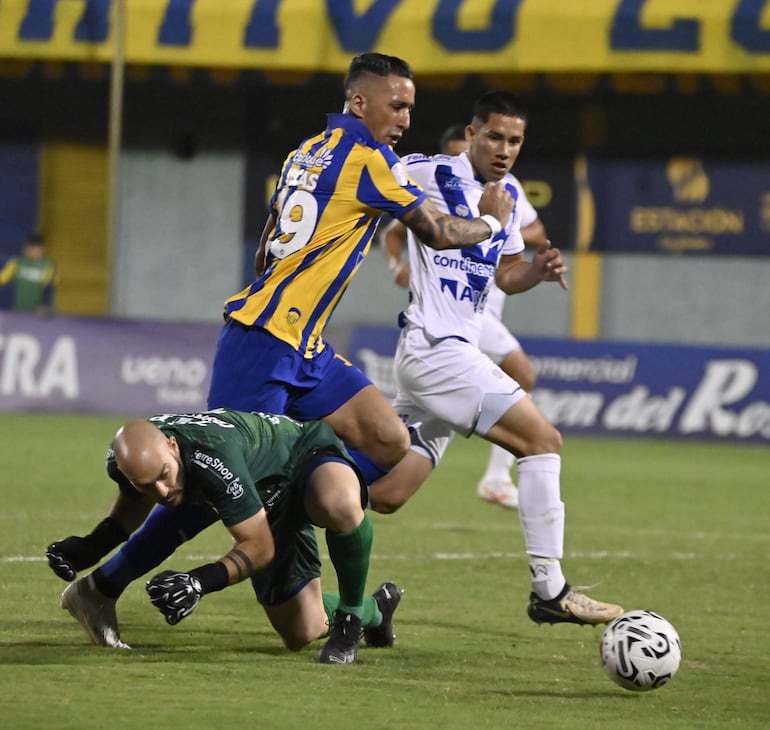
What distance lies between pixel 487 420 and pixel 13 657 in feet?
7.78

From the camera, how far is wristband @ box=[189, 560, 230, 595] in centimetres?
562

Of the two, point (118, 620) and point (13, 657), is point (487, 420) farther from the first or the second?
point (13, 657)

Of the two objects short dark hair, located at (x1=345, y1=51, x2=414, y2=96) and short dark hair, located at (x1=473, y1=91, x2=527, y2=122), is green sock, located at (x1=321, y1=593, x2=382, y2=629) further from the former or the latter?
short dark hair, located at (x1=473, y1=91, x2=527, y2=122)

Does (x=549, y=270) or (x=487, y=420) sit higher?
(x=549, y=270)

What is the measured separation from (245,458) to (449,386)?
1.88 meters

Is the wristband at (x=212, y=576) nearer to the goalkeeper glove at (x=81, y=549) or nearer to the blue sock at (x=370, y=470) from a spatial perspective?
the goalkeeper glove at (x=81, y=549)

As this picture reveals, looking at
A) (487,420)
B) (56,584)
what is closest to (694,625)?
(487,420)

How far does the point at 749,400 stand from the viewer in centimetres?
1828

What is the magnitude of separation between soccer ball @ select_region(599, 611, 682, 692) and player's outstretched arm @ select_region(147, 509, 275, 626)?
119 centimetres

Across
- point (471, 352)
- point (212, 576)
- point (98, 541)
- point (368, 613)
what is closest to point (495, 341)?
point (471, 352)

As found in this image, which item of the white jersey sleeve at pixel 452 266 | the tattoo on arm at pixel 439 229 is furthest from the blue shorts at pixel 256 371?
the white jersey sleeve at pixel 452 266

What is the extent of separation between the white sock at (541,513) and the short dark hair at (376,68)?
67.2 inches

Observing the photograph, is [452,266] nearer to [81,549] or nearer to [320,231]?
[320,231]

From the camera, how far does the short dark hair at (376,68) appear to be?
693 centimetres
